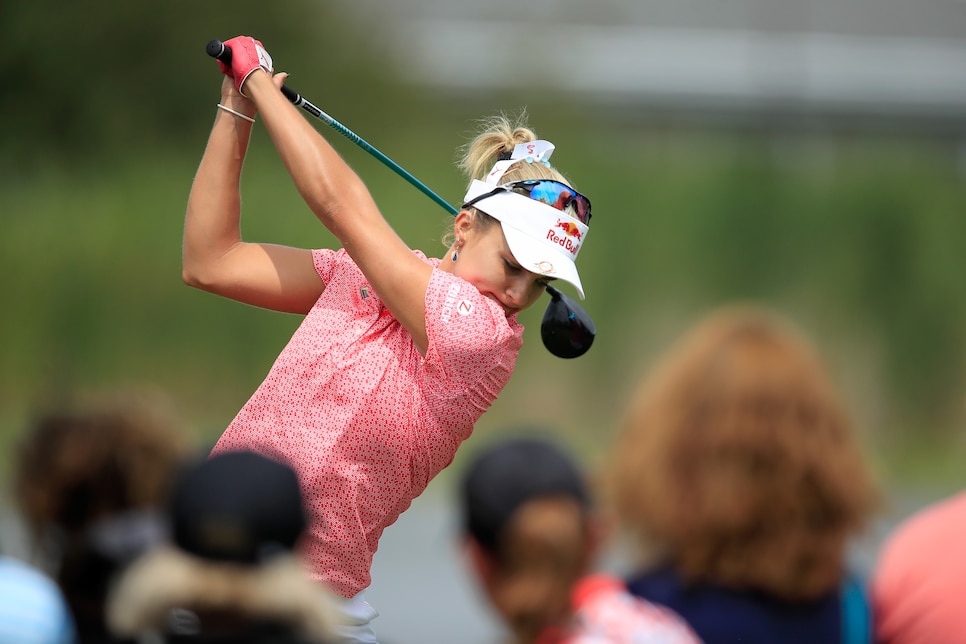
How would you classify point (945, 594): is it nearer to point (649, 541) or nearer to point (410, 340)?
point (649, 541)

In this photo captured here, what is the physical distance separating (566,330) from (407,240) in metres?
8.63

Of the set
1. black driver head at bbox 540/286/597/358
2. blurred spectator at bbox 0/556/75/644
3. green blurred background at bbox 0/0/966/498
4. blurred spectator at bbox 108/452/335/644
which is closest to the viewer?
blurred spectator at bbox 108/452/335/644

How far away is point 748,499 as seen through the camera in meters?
2.24

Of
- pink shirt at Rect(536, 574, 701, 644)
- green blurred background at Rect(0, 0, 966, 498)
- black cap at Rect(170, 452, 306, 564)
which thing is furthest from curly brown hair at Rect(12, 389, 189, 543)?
green blurred background at Rect(0, 0, 966, 498)

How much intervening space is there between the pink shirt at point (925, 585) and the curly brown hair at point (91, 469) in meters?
1.46

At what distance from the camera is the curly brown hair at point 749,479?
2.24 m

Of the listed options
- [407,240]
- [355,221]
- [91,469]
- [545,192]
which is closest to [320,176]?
[355,221]

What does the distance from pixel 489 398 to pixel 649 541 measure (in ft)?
3.70

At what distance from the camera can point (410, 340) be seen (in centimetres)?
330

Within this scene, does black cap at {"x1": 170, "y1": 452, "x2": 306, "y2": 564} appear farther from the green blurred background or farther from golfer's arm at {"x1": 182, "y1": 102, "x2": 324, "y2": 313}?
the green blurred background

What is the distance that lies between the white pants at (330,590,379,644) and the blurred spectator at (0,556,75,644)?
791 millimetres

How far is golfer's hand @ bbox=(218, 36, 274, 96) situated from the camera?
3295mm

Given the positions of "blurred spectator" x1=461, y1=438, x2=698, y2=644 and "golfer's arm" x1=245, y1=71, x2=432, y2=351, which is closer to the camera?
"blurred spectator" x1=461, y1=438, x2=698, y2=644

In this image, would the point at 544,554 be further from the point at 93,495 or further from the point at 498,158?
the point at 498,158
